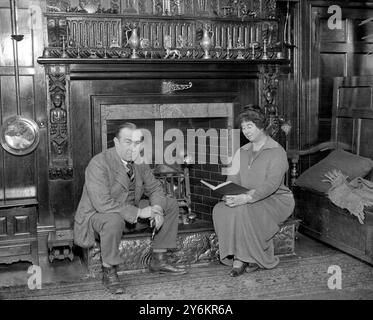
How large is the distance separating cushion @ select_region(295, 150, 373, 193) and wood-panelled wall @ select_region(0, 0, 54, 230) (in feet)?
8.27

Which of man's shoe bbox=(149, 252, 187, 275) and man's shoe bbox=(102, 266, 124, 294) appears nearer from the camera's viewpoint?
man's shoe bbox=(102, 266, 124, 294)

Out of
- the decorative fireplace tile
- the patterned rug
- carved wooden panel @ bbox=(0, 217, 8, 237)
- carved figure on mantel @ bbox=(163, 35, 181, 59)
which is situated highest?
carved figure on mantel @ bbox=(163, 35, 181, 59)

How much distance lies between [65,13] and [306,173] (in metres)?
2.80

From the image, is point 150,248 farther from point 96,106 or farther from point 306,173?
point 306,173

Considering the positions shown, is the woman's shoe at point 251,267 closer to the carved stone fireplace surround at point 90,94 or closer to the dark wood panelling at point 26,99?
the carved stone fireplace surround at point 90,94

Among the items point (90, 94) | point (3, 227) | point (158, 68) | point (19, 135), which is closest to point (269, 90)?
→ point (158, 68)

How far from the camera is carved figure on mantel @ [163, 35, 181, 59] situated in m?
4.64

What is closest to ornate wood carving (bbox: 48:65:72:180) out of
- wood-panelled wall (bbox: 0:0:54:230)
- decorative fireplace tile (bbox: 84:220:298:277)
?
wood-panelled wall (bbox: 0:0:54:230)

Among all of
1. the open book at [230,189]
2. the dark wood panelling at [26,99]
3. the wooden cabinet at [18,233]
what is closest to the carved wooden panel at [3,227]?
the wooden cabinet at [18,233]

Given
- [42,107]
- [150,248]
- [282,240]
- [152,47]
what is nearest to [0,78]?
[42,107]

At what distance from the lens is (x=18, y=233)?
4281 millimetres

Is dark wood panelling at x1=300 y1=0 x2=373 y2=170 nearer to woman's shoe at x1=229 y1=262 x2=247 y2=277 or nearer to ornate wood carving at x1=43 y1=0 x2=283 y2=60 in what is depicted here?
ornate wood carving at x1=43 y1=0 x2=283 y2=60

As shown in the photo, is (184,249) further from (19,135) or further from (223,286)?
(19,135)

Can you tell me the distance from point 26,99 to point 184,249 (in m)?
1.94
